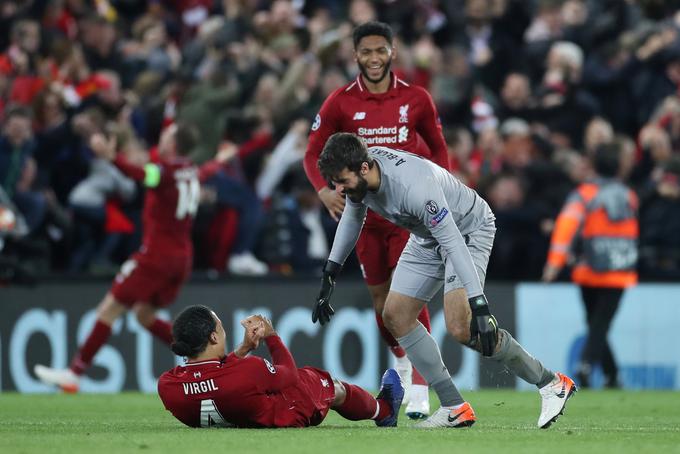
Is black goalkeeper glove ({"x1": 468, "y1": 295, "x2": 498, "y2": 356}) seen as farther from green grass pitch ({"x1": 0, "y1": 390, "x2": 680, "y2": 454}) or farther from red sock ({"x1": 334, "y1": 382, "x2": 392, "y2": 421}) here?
red sock ({"x1": 334, "y1": 382, "x2": 392, "y2": 421})

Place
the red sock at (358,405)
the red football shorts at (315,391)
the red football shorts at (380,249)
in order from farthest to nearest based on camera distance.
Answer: the red football shorts at (380,249) → the red sock at (358,405) → the red football shorts at (315,391)

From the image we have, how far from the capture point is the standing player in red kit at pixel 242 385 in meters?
8.29

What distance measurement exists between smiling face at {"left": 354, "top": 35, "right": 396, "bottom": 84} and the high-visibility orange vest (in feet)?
16.4

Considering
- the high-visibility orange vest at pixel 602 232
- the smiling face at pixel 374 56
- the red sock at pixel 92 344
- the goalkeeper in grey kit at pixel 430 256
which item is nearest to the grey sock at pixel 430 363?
the goalkeeper in grey kit at pixel 430 256

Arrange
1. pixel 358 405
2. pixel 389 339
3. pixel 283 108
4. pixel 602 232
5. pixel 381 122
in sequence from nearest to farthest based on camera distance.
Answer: pixel 358 405 < pixel 381 122 < pixel 389 339 < pixel 602 232 < pixel 283 108

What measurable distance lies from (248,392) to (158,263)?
541 cm

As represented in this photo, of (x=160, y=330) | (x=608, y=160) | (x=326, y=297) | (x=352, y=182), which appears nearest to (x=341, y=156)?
(x=352, y=182)

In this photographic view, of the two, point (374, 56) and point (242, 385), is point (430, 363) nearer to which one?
point (242, 385)

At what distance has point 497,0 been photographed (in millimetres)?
18828

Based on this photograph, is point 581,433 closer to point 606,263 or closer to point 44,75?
point 606,263

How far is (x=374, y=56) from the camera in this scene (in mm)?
9961

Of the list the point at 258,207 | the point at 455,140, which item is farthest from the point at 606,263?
the point at 258,207

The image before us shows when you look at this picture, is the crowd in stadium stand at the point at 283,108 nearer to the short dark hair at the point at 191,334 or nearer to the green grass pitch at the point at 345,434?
the green grass pitch at the point at 345,434

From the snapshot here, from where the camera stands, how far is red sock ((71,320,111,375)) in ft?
44.6
